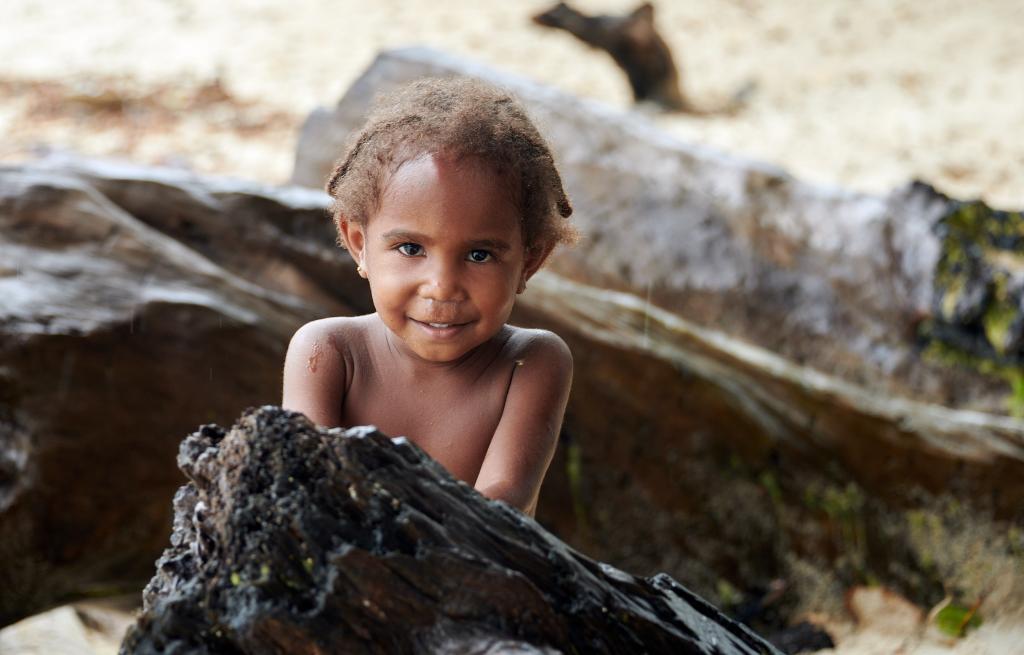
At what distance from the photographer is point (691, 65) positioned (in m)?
11.1

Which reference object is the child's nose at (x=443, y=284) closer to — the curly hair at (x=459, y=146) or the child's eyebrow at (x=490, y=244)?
the child's eyebrow at (x=490, y=244)

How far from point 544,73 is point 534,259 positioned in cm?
863

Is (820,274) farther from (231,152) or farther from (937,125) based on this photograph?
(231,152)

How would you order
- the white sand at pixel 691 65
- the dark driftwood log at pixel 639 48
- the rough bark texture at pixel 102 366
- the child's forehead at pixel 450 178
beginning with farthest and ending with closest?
the dark driftwood log at pixel 639 48
the white sand at pixel 691 65
the rough bark texture at pixel 102 366
the child's forehead at pixel 450 178

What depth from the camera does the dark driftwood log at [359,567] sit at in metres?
1.27

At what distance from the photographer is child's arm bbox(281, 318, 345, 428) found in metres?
1.93

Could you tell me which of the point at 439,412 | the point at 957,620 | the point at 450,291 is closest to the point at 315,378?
the point at 439,412

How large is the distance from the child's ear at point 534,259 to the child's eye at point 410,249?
23 cm

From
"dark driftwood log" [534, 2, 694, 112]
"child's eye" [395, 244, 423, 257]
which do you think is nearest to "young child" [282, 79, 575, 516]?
"child's eye" [395, 244, 423, 257]

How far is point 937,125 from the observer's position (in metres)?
8.36

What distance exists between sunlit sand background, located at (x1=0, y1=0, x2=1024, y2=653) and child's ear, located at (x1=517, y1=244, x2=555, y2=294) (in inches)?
212

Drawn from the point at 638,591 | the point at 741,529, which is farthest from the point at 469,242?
the point at 741,529

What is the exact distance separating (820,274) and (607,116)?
135cm

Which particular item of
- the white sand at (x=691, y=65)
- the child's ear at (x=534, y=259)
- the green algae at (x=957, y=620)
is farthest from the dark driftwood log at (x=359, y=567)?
the white sand at (x=691, y=65)
